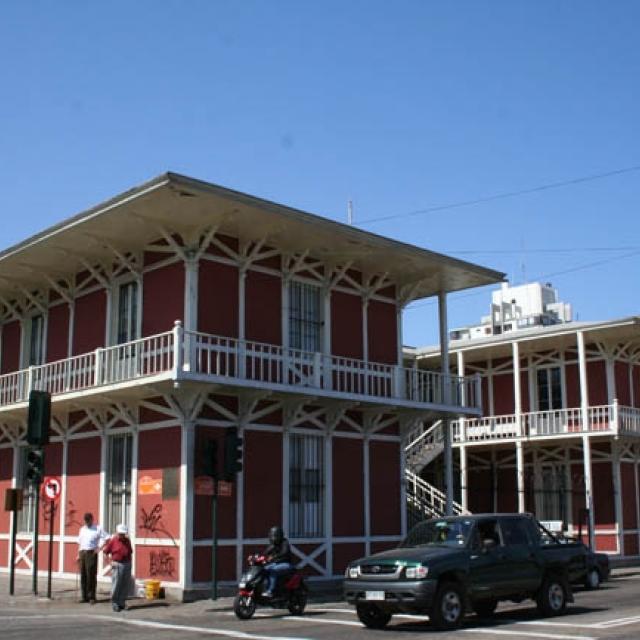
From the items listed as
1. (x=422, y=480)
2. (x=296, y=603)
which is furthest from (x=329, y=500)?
(x=422, y=480)

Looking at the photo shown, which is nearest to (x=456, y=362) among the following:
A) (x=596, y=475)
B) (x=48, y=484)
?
(x=596, y=475)

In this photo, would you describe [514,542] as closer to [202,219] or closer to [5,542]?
[202,219]

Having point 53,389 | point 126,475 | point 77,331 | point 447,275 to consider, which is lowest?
point 126,475

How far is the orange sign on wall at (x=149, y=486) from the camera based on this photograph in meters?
20.6

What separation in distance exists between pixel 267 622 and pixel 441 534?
3.27 metres

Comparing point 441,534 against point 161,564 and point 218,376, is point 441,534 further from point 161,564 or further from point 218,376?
point 161,564

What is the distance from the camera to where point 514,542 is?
15734 millimetres

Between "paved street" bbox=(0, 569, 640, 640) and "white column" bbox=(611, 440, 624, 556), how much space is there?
13.1 m

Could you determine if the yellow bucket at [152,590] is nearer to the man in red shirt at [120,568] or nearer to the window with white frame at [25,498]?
the man in red shirt at [120,568]

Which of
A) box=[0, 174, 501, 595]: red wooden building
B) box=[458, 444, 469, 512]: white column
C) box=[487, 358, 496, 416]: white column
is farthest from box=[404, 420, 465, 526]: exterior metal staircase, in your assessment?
box=[487, 358, 496, 416]: white column

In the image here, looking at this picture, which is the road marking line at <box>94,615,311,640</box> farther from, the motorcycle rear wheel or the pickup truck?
the motorcycle rear wheel

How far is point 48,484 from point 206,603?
420cm

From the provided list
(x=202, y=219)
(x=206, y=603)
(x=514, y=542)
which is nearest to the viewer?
(x=514, y=542)

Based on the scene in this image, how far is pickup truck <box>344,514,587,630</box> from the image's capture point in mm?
14133
